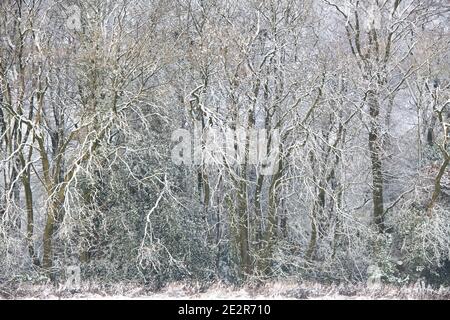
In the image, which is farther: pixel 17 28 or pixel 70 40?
pixel 70 40

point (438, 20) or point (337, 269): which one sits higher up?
point (438, 20)

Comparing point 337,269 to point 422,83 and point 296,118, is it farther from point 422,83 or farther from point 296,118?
point 422,83

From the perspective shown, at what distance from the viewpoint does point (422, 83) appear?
47.9ft

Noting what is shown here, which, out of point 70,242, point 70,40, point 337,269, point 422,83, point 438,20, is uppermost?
point 438,20

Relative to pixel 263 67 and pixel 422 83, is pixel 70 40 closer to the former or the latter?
pixel 263 67

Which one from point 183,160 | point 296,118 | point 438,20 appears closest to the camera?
point 296,118

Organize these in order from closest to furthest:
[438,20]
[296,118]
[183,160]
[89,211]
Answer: [89,211]
[296,118]
[183,160]
[438,20]

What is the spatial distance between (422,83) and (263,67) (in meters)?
4.96

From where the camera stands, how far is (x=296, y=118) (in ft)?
42.0

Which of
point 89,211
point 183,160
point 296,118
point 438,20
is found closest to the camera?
point 89,211

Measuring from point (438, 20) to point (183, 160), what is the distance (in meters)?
9.52

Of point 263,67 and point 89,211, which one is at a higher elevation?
point 263,67

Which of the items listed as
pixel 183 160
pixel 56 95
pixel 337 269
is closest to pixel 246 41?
pixel 183 160

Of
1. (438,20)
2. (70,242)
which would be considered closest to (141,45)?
(70,242)
